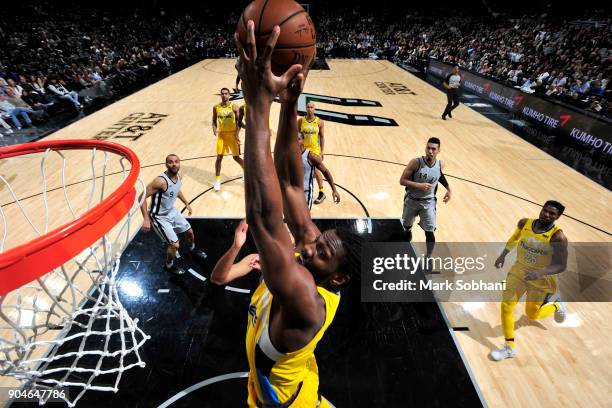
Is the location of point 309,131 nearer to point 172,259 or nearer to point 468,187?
point 172,259

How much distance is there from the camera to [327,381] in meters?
3.21

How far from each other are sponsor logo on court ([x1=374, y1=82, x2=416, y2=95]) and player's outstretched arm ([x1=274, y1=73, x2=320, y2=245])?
13.5m

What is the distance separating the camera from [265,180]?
118cm

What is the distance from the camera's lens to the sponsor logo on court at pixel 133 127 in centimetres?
919

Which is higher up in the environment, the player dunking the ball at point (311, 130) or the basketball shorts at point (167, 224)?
the player dunking the ball at point (311, 130)

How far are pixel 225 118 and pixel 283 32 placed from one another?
5.08 m

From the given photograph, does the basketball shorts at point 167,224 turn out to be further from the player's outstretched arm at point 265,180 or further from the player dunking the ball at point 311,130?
the player's outstretched arm at point 265,180

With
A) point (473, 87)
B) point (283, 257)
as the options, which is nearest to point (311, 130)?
point (283, 257)

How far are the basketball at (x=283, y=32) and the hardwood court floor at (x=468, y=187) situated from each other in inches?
128

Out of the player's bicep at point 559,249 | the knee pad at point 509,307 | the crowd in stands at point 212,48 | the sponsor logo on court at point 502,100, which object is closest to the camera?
the player's bicep at point 559,249

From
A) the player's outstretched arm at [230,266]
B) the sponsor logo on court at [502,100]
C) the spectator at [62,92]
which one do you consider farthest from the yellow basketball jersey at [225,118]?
the sponsor logo on court at [502,100]

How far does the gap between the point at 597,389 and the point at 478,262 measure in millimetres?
1878

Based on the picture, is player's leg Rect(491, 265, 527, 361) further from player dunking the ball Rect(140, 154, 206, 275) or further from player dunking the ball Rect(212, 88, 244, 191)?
player dunking the ball Rect(212, 88, 244, 191)

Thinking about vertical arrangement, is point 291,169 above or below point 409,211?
above
